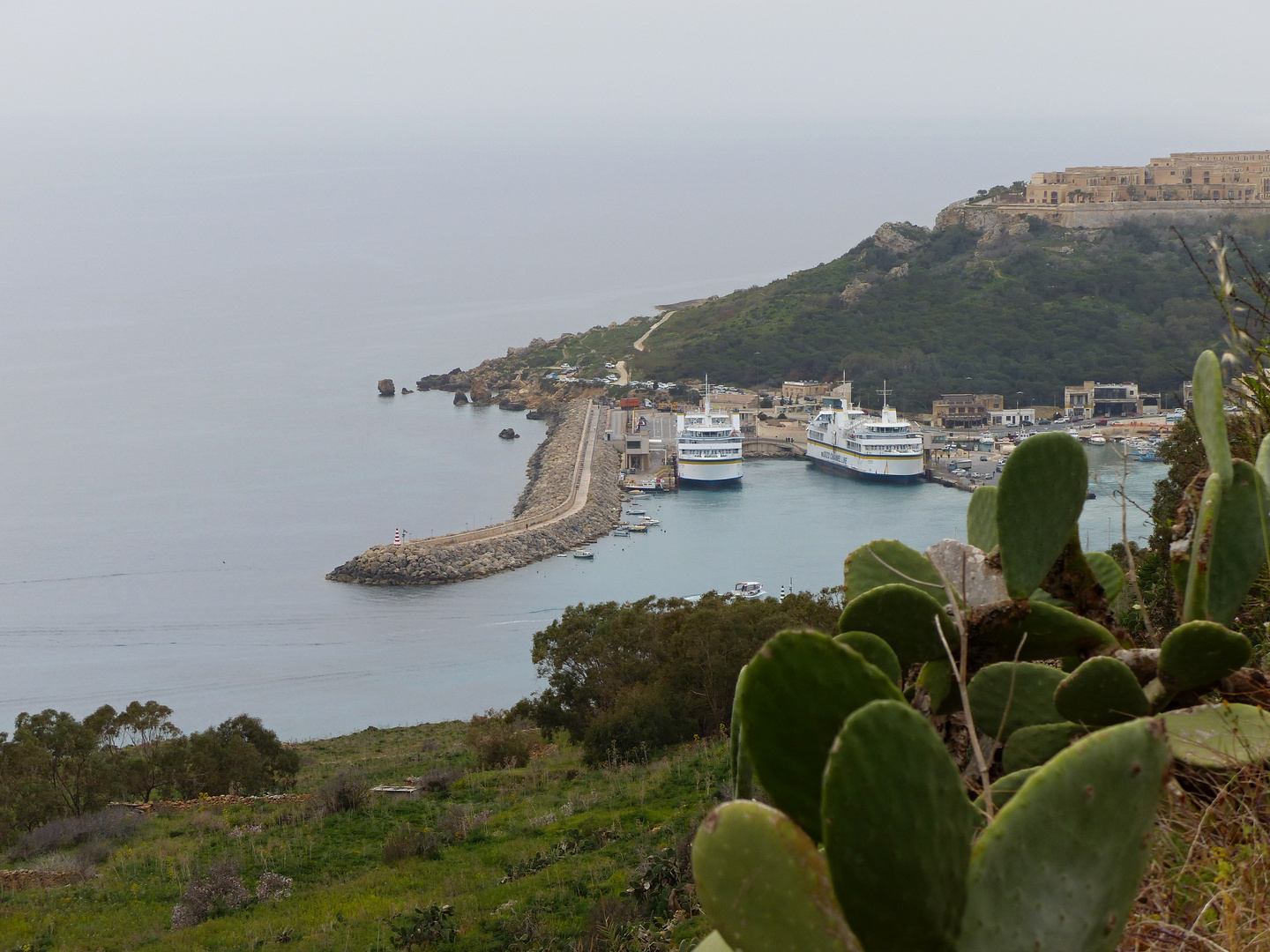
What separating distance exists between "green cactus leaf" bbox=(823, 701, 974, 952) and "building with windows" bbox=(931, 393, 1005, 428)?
38725 mm

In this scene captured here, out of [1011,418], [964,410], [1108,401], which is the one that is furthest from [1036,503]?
[1108,401]

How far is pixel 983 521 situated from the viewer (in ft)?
5.77

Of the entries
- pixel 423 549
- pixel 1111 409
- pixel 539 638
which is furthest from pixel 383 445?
pixel 539 638

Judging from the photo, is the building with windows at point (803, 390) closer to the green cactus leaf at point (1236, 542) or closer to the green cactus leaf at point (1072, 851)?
the green cactus leaf at point (1236, 542)

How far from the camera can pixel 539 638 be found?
35.4 ft

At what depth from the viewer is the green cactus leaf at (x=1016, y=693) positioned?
4.50 feet

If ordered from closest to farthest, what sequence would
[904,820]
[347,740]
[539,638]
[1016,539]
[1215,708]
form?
[904,820] → [1215,708] → [1016,539] → [539,638] → [347,740]

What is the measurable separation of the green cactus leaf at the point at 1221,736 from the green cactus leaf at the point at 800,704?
0.53 meters

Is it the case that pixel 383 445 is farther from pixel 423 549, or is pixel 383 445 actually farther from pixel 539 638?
pixel 539 638

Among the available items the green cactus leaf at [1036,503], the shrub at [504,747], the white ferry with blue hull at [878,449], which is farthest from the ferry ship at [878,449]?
the green cactus leaf at [1036,503]

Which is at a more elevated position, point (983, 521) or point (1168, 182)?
point (1168, 182)

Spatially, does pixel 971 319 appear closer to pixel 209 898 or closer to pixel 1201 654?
pixel 209 898

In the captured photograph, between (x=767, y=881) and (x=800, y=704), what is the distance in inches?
5.2

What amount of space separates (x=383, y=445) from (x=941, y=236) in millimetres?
29417
